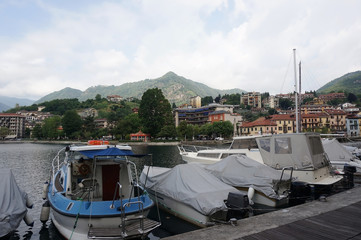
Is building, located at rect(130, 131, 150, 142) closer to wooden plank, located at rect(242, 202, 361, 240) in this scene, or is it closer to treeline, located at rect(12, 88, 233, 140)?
treeline, located at rect(12, 88, 233, 140)

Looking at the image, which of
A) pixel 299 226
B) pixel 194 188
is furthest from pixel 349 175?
pixel 194 188

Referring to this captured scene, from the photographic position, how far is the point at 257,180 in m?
13.0

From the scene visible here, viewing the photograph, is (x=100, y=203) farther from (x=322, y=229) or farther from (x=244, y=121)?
(x=244, y=121)

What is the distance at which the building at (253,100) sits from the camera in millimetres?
181375

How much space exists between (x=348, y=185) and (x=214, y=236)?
41.0 feet

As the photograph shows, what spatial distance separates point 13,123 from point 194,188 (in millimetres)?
187448

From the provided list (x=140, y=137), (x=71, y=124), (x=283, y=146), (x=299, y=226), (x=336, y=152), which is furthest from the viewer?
(x=71, y=124)

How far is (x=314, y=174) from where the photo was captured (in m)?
14.0

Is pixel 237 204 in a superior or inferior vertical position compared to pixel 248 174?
inferior

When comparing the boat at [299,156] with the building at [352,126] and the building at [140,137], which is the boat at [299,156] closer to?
the building at [140,137]

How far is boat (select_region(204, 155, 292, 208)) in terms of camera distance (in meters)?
12.3

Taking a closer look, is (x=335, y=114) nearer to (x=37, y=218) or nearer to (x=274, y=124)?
(x=274, y=124)

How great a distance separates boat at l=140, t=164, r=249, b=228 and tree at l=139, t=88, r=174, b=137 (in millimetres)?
76142

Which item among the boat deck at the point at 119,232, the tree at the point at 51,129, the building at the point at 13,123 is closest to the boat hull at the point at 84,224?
the boat deck at the point at 119,232
